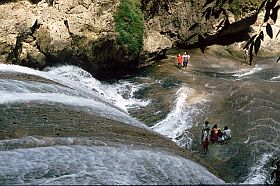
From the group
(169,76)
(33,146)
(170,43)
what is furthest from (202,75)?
(33,146)

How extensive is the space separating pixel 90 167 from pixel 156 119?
9173 millimetres

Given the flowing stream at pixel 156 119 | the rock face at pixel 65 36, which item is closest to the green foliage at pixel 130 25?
the rock face at pixel 65 36

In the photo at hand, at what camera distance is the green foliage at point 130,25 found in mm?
17516

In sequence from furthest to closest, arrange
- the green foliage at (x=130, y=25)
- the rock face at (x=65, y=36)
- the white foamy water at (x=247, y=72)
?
the white foamy water at (x=247, y=72) < the green foliage at (x=130, y=25) < the rock face at (x=65, y=36)

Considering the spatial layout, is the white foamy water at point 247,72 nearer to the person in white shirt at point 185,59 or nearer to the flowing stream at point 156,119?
the flowing stream at point 156,119

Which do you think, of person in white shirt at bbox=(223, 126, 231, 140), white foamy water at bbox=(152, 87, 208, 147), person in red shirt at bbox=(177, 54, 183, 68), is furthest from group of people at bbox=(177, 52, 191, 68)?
person in white shirt at bbox=(223, 126, 231, 140)

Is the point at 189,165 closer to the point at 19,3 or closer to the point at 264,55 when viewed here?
the point at 19,3

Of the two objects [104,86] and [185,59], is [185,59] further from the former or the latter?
[104,86]

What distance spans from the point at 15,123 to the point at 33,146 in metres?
1.16

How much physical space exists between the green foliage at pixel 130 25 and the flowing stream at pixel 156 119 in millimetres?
1203

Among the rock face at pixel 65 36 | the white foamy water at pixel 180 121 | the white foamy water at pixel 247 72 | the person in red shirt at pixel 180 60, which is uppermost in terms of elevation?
the rock face at pixel 65 36

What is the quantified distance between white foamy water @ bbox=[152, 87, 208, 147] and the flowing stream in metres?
0.03

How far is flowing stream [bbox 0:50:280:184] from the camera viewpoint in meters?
4.53

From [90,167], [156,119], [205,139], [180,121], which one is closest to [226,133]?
[205,139]
